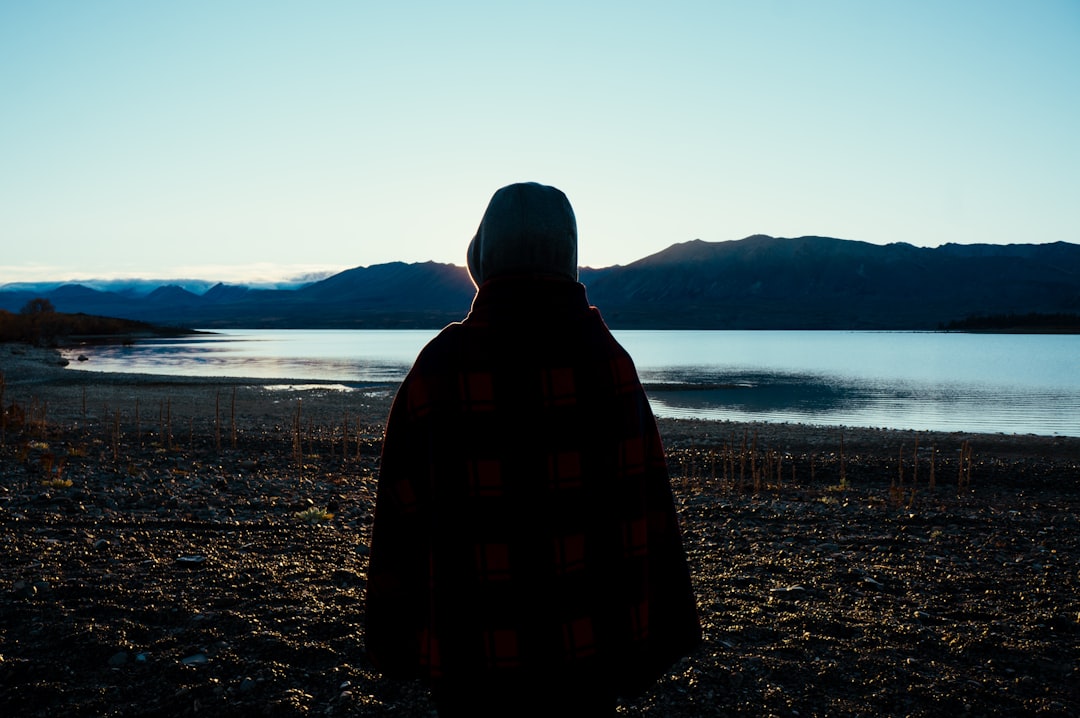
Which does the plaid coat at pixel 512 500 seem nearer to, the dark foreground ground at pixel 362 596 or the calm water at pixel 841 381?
the dark foreground ground at pixel 362 596

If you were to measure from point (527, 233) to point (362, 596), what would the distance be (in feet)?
12.2

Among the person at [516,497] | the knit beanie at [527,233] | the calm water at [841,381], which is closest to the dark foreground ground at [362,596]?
the person at [516,497]

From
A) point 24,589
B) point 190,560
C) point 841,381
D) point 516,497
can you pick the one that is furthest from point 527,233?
point 841,381

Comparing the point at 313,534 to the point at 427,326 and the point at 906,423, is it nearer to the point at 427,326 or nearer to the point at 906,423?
the point at 906,423

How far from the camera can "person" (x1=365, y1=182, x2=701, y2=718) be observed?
1709mm

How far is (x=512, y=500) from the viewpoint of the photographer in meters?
1.72

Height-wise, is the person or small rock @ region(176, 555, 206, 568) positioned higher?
the person

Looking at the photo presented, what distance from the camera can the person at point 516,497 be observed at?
1.71 m

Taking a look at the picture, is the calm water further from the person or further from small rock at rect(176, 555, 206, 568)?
the person

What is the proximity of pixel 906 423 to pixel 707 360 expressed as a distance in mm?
35587

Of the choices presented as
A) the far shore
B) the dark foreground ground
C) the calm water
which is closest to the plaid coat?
the dark foreground ground

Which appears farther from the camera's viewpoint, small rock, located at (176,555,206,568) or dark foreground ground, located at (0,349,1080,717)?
small rock, located at (176,555,206,568)

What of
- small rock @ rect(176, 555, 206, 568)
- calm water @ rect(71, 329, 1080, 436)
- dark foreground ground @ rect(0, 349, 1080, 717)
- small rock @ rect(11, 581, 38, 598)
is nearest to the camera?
dark foreground ground @ rect(0, 349, 1080, 717)

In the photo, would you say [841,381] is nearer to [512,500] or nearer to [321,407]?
[321,407]
